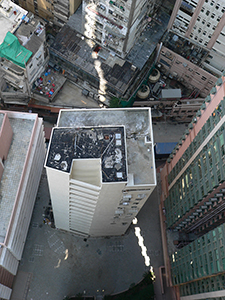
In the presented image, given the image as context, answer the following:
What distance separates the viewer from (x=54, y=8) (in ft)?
484

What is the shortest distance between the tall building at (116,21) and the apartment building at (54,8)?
10.1 metres

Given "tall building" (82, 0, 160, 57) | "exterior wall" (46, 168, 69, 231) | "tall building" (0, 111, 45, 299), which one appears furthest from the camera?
"tall building" (82, 0, 160, 57)

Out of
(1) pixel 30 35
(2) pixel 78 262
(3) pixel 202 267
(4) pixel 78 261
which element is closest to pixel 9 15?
(1) pixel 30 35

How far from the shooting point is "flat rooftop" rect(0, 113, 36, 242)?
105 m

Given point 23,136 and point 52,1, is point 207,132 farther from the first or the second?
point 52,1

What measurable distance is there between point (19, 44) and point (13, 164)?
4371 cm

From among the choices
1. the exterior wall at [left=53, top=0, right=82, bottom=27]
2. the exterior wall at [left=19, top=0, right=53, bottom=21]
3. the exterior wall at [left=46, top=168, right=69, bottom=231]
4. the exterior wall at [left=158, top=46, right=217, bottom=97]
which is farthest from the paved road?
the exterior wall at [left=19, top=0, right=53, bottom=21]

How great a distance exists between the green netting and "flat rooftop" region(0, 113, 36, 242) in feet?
81.1

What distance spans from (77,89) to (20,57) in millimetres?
30492

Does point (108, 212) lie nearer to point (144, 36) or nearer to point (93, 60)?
point (93, 60)

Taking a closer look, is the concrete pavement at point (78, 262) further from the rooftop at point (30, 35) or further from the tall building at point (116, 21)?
the tall building at point (116, 21)

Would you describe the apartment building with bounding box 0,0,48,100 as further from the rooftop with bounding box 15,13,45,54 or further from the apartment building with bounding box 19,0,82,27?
the apartment building with bounding box 19,0,82,27

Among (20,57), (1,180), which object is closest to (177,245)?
(1,180)

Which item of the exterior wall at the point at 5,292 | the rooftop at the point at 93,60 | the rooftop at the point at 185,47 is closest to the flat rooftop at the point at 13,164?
the exterior wall at the point at 5,292
